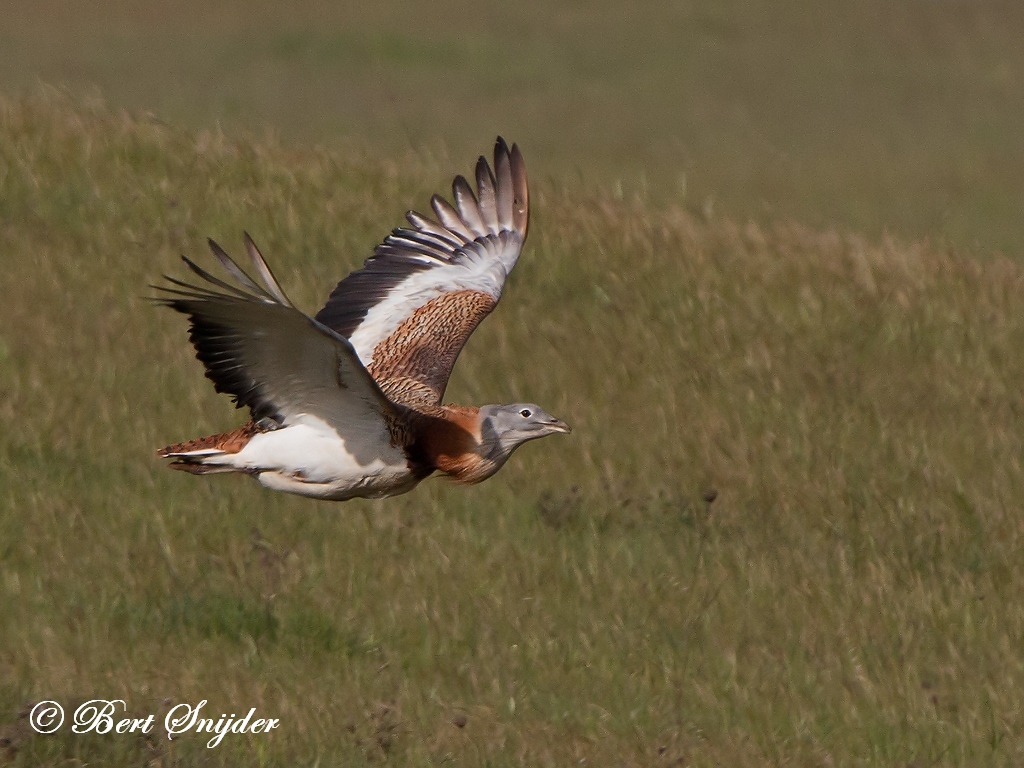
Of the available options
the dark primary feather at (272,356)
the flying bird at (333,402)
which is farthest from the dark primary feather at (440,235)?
the dark primary feather at (272,356)

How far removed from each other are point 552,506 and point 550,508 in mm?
34

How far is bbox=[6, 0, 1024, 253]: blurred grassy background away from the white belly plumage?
35.3ft

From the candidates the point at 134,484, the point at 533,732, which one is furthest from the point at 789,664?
the point at 134,484

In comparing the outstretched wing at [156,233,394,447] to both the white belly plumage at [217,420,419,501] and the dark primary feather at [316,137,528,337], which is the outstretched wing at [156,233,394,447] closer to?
the white belly plumage at [217,420,419,501]

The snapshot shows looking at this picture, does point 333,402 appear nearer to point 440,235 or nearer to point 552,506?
point 552,506

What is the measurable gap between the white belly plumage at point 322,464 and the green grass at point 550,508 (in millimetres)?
608

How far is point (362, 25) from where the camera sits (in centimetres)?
2638

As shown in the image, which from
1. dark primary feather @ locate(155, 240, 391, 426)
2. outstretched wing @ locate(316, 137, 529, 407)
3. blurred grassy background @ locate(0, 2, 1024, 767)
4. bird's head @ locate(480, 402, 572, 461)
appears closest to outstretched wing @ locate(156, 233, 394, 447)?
dark primary feather @ locate(155, 240, 391, 426)

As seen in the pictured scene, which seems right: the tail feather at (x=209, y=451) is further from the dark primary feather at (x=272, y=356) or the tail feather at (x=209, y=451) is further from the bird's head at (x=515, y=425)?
the bird's head at (x=515, y=425)

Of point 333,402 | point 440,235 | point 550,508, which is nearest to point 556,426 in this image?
point 333,402

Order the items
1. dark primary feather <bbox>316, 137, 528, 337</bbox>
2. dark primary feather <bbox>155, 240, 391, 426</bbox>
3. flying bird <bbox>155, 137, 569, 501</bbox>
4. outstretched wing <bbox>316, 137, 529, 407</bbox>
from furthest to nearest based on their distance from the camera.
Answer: dark primary feather <bbox>316, 137, 528, 337</bbox>
outstretched wing <bbox>316, 137, 529, 407</bbox>
flying bird <bbox>155, 137, 569, 501</bbox>
dark primary feather <bbox>155, 240, 391, 426</bbox>

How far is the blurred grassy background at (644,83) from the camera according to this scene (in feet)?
67.9

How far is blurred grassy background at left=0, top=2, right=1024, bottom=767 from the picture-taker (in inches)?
285

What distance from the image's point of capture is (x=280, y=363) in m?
6.99
